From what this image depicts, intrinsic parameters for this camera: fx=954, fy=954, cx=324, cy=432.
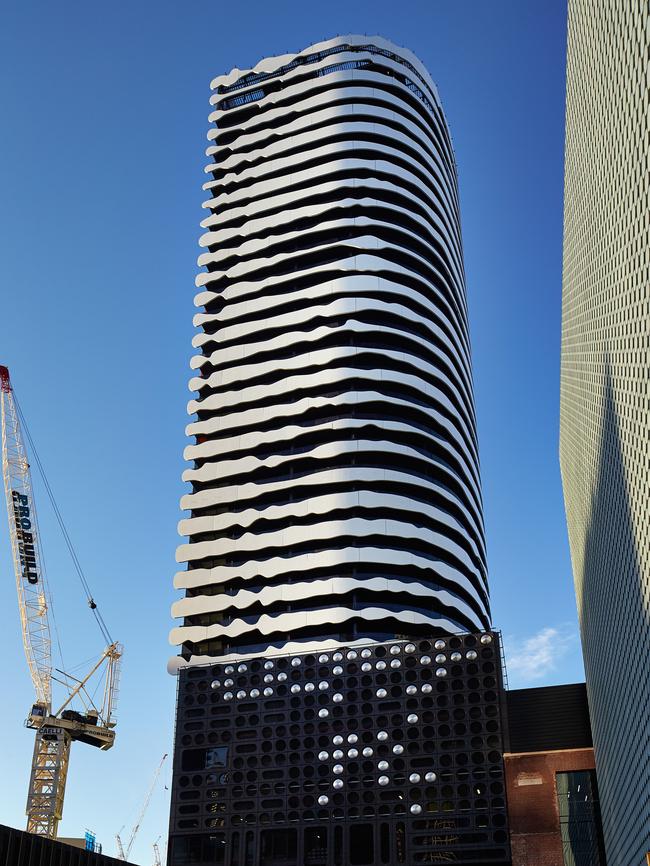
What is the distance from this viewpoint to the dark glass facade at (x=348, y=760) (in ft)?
241

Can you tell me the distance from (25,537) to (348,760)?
71.6m

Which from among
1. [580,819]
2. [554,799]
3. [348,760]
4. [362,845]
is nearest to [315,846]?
[362,845]

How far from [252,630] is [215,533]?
1422 cm

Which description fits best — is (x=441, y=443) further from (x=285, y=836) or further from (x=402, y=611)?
(x=285, y=836)

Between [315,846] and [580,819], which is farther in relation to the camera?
[315,846]

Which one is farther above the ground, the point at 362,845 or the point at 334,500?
the point at 334,500

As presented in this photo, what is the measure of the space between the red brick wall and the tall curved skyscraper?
991 inches

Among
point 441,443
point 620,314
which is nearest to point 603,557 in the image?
point 620,314

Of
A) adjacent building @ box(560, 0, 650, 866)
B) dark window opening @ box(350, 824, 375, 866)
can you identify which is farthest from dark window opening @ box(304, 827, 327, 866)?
adjacent building @ box(560, 0, 650, 866)

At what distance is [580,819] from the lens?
68500 mm

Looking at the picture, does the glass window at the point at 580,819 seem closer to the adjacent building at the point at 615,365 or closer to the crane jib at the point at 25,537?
the adjacent building at the point at 615,365

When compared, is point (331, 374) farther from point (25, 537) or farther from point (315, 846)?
point (25, 537)

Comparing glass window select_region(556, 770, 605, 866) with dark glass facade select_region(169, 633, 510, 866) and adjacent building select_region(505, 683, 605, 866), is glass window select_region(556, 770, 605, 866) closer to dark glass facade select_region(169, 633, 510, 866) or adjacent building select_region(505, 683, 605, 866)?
adjacent building select_region(505, 683, 605, 866)

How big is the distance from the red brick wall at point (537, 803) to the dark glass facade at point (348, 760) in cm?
117
